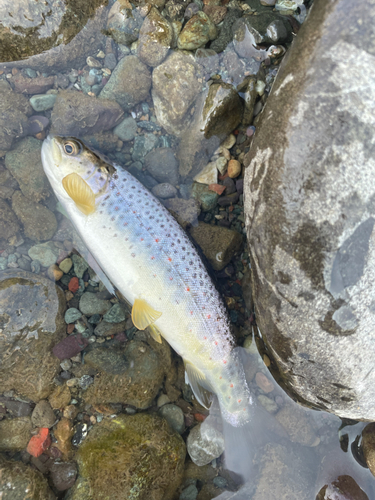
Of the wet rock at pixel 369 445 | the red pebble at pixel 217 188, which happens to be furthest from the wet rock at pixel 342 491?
the red pebble at pixel 217 188

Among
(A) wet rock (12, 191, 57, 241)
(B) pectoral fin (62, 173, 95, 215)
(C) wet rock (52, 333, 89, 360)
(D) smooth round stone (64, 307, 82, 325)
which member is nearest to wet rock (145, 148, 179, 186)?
(B) pectoral fin (62, 173, 95, 215)

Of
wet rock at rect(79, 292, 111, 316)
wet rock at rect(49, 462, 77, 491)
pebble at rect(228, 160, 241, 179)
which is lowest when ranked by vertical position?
wet rock at rect(49, 462, 77, 491)

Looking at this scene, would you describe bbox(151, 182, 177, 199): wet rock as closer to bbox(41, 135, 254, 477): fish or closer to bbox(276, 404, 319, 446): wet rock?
bbox(41, 135, 254, 477): fish

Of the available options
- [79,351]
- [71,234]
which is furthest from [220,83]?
[79,351]

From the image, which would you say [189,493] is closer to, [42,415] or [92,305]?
[42,415]

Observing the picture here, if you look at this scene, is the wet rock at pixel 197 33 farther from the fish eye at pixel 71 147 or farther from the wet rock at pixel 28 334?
the wet rock at pixel 28 334

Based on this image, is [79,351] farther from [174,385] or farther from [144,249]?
[144,249]
